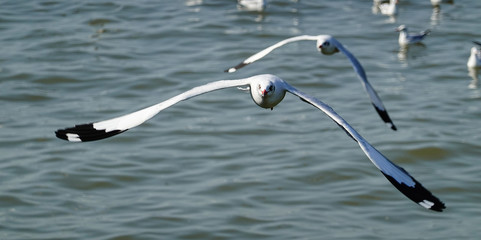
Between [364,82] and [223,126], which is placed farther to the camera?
[223,126]

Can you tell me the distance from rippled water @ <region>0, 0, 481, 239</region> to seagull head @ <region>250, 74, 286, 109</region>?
2.96 m

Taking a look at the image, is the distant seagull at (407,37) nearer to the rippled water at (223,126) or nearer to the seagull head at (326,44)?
the rippled water at (223,126)

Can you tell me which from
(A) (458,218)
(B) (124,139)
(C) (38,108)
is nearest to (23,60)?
(C) (38,108)

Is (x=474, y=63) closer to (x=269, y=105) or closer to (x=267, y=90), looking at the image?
(x=269, y=105)

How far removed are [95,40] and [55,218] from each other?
7.71 m

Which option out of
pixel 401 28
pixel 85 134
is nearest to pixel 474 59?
pixel 401 28

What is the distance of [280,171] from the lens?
1230 cm

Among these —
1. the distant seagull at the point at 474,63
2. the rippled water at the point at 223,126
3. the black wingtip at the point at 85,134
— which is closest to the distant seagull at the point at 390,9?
the rippled water at the point at 223,126

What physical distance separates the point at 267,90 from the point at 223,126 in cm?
632

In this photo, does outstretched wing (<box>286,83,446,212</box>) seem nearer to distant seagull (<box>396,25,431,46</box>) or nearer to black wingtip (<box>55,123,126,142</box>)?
black wingtip (<box>55,123,126,142</box>)

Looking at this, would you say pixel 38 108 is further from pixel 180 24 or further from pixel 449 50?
pixel 449 50

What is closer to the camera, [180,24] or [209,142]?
[209,142]

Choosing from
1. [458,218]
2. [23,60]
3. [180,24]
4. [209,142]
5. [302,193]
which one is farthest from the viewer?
[180,24]

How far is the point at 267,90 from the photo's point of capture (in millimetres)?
7699
